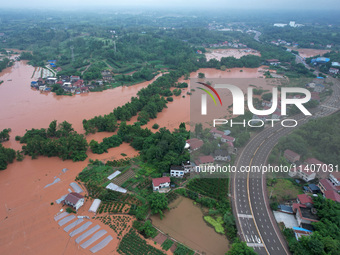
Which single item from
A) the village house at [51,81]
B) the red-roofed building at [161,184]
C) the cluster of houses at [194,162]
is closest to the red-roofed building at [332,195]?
the cluster of houses at [194,162]

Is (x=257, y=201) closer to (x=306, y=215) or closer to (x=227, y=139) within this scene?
(x=306, y=215)

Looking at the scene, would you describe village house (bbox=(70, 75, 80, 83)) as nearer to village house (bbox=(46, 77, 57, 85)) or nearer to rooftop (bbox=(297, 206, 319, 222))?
village house (bbox=(46, 77, 57, 85))

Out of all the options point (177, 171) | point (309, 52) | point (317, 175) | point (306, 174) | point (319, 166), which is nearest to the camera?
point (306, 174)

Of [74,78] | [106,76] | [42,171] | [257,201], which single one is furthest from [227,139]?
[74,78]

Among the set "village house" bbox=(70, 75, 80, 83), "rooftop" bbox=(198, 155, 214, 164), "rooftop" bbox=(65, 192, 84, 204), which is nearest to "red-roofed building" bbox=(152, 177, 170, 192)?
"rooftop" bbox=(198, 155, 214, 164)

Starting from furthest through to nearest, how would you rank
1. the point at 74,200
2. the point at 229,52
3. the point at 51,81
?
the point at 229,52, the point at 51,81, the point at 74,200

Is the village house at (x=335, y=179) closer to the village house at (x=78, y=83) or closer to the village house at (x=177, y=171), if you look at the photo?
the village house at (x=177, y=171)
